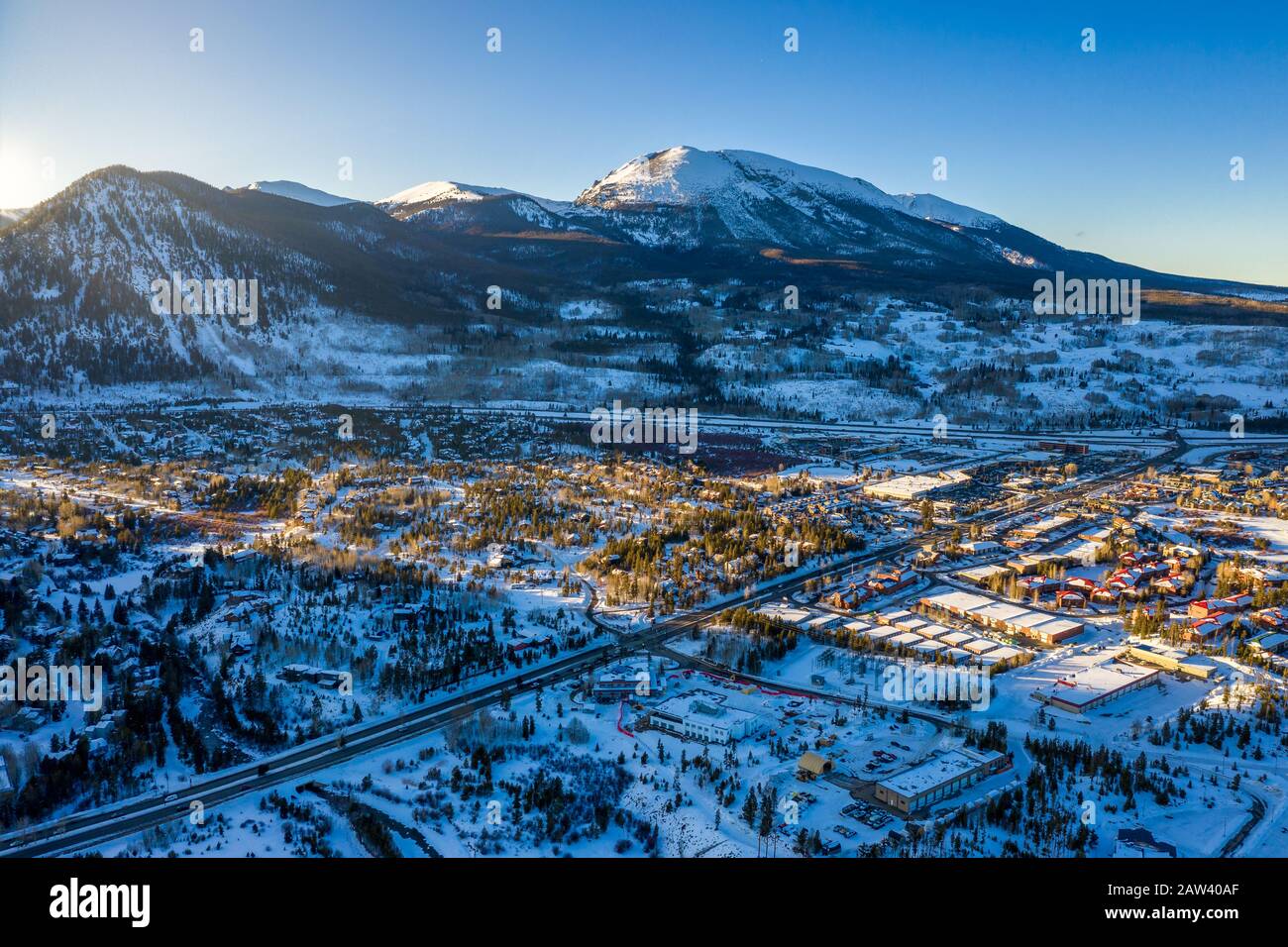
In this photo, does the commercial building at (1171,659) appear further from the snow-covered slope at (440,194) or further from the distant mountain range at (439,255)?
the snow-covered slope at (440,194)

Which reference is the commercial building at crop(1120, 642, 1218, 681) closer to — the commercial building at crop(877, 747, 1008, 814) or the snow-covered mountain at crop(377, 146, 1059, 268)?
the commercial building at crop(877, 747, 1008, 814)

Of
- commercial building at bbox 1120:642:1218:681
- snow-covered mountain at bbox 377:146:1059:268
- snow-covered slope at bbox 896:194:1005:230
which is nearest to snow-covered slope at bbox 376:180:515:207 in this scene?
snow-covered mountain at bbox 377:146:1059:268

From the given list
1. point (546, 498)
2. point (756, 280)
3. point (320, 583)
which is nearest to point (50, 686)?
point (320, 583)

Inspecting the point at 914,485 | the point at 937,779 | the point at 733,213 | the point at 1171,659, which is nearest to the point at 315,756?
the point at 937,779

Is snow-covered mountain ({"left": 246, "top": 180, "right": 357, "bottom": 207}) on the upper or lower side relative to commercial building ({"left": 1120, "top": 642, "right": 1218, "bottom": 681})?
upper

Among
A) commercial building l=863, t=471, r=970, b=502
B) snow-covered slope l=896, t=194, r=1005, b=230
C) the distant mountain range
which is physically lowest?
commercial building l=863, t=471, r=970, b=502

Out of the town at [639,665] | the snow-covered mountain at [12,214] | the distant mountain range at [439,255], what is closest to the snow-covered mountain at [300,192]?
the distant mountain range at [439,255]

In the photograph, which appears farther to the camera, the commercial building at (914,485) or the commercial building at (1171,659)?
the commercial building at (914,485)

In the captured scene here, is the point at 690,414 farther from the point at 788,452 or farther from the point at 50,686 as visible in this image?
the point at 50,686
